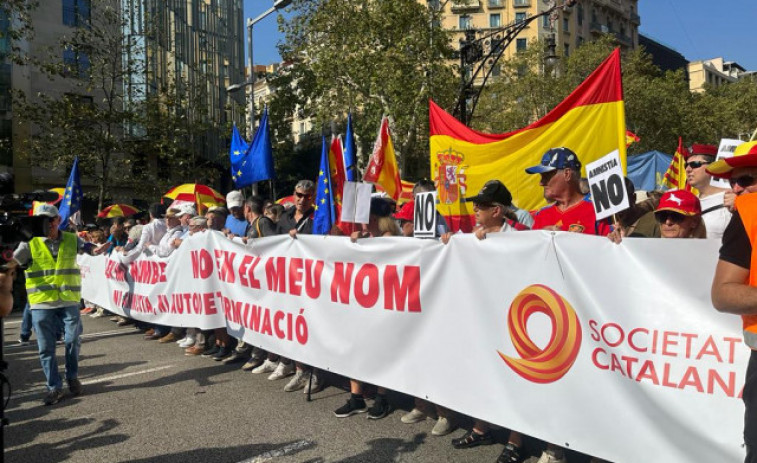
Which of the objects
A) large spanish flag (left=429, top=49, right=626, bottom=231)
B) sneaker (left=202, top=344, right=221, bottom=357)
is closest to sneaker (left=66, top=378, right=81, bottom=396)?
sneaker (left=202, top=344, right=221, bottom=357)

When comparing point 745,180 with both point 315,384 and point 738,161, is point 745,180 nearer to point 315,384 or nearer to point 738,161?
point 738,161

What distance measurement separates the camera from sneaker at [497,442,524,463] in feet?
12.4

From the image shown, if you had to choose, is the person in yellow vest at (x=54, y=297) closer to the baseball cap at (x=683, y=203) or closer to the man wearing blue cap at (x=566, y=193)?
the man wearing blue cap at (x=566, y=193)

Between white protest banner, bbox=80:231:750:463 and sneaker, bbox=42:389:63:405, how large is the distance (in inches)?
79.7

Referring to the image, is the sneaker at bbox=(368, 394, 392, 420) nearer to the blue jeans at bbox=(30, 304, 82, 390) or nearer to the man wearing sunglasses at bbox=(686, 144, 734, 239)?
the man wearing sunglasses at bbox=(686, 144, 734, 239)

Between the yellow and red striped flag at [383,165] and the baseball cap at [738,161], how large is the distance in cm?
355

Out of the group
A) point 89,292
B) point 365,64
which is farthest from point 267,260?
point 365,64

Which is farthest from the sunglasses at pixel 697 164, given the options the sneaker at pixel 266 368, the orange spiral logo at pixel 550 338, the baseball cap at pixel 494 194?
the sneaker at pixel 266 368

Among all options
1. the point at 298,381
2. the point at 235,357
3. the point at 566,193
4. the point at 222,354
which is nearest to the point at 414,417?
the point at 298,381

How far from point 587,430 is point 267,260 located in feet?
11.3

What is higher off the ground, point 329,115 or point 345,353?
point 329,115

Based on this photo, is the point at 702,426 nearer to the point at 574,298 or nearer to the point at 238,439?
the point at 574,298

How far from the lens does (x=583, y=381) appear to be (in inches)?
128

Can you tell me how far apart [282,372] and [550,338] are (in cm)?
335
